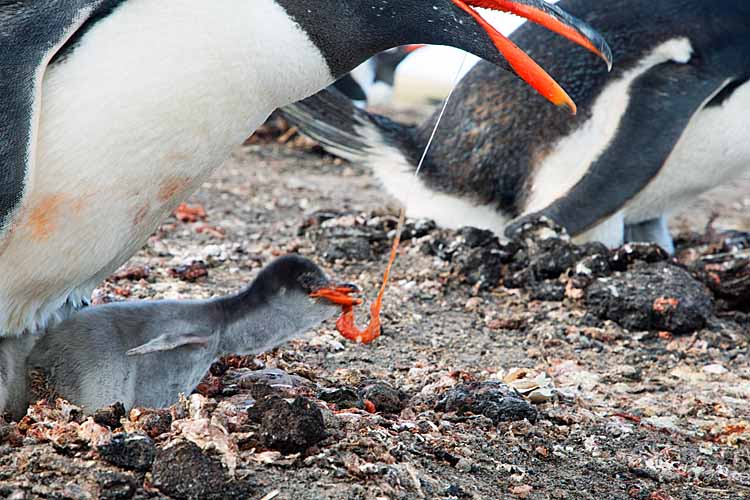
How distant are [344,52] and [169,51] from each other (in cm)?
36

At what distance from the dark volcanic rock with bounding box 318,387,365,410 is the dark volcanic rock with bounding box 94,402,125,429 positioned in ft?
1.77

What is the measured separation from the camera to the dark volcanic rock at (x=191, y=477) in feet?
6.44

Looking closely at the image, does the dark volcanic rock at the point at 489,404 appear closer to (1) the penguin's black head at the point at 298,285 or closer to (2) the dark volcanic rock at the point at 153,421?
(1) the penguin's black head at the point at 298,285

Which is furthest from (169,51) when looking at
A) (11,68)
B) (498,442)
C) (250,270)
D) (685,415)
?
(250,270)

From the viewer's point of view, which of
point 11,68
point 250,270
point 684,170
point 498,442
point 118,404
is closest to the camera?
point 11,68

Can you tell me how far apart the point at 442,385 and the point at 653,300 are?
1148 mm

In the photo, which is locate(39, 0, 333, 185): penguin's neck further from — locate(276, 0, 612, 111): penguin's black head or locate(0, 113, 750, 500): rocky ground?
locate(0, 113, 750, 500): rocky ground

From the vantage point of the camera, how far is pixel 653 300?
12.4 ft

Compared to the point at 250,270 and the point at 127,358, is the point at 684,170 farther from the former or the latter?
the point at 127,358

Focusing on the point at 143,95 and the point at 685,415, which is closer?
the point at 143,95

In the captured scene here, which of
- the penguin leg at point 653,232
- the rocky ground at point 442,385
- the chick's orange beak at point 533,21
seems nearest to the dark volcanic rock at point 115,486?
the rocky ground at point 442,385

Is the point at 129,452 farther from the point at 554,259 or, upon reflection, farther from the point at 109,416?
the point at 554,259

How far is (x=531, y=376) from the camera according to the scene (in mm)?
3229

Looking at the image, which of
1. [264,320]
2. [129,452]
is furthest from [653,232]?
[129,452]
